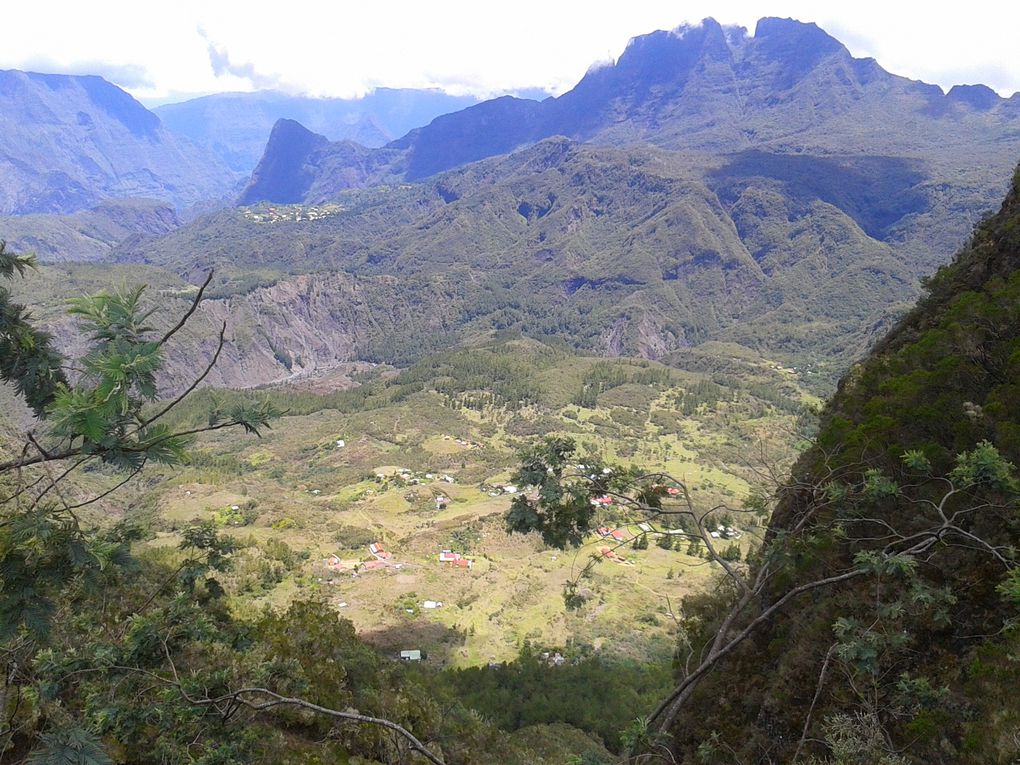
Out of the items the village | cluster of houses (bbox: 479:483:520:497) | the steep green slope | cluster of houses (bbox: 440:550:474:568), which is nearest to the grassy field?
the village

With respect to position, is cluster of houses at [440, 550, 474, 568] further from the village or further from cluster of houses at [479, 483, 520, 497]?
cluster of houses at [479, 483, 520, 497]

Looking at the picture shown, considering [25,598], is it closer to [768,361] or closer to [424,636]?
[424,636]

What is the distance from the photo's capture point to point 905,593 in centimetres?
917

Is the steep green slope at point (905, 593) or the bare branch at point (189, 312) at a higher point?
the bare branch at point (189, 312)

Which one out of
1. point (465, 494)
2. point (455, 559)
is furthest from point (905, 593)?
point (465, 494)

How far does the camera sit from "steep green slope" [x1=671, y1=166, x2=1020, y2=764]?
6.75 metres

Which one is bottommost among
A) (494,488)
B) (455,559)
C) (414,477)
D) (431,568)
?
(494,488)

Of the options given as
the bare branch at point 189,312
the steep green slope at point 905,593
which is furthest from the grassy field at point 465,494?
the bare branch at point 189,312

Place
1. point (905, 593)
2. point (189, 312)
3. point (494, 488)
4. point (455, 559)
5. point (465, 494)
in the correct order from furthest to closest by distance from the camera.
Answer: point (494, 488)
point (465, 494)
point (455, 559)
point (905, 593)
point (189, 312)

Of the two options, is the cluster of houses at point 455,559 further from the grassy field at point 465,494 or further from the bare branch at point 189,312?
the bare branch at point 189,312

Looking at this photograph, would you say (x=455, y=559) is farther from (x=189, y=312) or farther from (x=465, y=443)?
(x=189, y=312)

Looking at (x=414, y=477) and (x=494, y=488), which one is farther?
(x=414, y=477)

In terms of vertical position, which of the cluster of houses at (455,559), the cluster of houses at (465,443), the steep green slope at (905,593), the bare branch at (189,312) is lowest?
the cluster of houses at (465,443)

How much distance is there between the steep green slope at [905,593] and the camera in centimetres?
675
